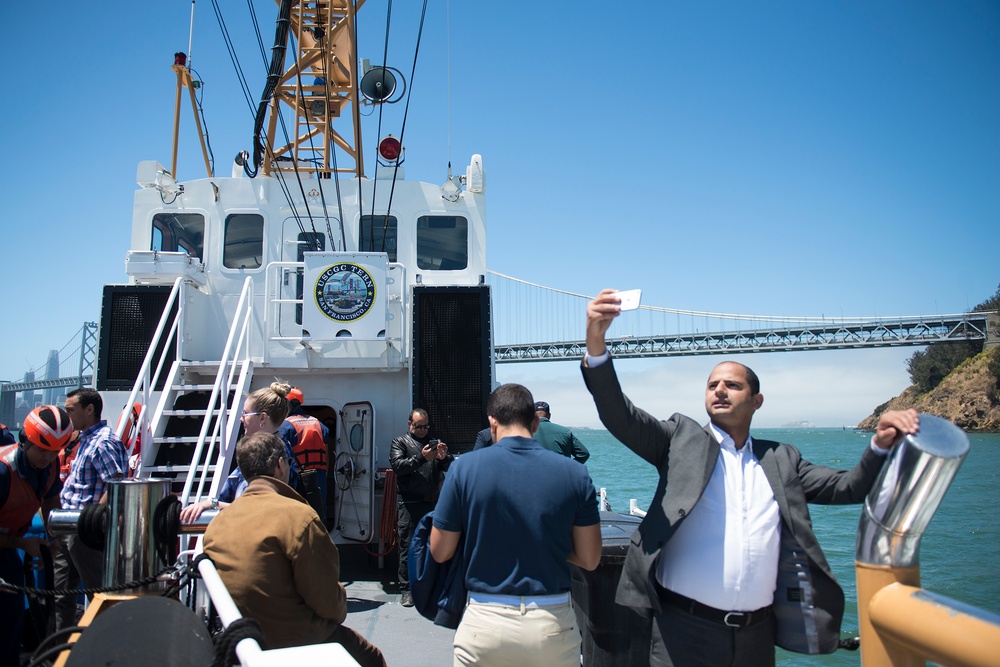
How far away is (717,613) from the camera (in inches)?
86.0

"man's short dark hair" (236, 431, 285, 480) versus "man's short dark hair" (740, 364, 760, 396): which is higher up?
"man's short dark hair" (740, 364, 760, 396)

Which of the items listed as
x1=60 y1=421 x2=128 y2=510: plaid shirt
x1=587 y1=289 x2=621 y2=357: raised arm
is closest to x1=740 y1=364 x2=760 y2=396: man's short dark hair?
x1=587 y1=289 x2=621 y2=357: raised arm

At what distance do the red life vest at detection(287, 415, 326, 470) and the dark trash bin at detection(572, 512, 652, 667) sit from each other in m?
2.46

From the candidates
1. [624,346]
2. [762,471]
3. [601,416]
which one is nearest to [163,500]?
[601,416]

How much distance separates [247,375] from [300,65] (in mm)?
3994

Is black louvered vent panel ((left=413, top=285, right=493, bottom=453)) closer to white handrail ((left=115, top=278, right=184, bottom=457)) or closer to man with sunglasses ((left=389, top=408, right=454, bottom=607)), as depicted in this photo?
man with sunglasses ((left=389, top=408, right=454, bottom=607))

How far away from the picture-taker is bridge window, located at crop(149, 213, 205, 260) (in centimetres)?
743

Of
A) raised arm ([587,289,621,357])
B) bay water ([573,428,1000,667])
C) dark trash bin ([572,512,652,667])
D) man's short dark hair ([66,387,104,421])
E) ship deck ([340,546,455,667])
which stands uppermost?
raised arm ([587,289,621,357])

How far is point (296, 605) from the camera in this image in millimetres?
2359

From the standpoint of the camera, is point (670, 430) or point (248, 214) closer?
point (670, 430)

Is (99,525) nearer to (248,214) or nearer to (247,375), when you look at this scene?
(247,375)

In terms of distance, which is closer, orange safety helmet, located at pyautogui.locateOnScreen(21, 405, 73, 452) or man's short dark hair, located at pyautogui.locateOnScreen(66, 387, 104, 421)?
orange safety helmet, located at pyautogui.locateOnScreen(21, 405, 73, 452)

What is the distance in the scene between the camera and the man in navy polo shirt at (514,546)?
2301 mm

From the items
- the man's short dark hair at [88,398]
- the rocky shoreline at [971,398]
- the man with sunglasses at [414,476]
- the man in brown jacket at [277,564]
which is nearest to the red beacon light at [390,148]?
the man with sunglasses at [414,476]
